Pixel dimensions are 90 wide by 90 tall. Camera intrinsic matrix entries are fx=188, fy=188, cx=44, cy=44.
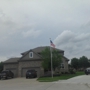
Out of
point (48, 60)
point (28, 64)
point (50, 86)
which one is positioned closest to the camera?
point (50, 86)

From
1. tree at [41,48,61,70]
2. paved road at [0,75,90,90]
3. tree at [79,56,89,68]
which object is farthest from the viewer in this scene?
tree at [79,56,89,68]

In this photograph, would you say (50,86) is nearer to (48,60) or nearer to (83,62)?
(48,60)

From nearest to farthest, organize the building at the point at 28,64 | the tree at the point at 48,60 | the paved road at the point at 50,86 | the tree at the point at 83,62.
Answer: the paved road at the point at 50,86
the tree at the point at 48,60
the building at the point at 28,64
the tree at the point at 83,62

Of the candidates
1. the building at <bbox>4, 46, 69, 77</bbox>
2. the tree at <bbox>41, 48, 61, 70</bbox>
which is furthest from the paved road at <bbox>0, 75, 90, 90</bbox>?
the building at <bbox>4, 46, 69, 77</bbox>

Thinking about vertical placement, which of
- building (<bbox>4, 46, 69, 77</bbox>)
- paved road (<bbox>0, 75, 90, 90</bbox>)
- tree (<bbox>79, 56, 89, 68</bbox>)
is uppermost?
tree (<bbox>79, 56, 89, 68</bbox>)

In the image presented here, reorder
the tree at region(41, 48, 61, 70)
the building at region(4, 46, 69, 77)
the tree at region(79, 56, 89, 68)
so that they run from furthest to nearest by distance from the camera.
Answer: the tree at region(79, 56, 89, 68) → the building at region(4, 46, 69, 77) → the tree at region(41, 48, 61, 70)

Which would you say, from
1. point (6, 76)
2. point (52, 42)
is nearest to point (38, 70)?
point (6, 76)

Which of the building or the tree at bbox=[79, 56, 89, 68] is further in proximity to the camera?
the tree at bbox=[79, 56, 89, 68]

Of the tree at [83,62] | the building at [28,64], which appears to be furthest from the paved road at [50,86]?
the tree at [83,62]

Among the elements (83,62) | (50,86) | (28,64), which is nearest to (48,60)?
(28,64)

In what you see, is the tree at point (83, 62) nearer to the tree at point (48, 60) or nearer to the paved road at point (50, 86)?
the tree at point (48, 60)

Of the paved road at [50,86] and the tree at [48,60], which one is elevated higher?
the tree at [48,60]

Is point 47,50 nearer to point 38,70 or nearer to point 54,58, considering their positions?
point 54,58

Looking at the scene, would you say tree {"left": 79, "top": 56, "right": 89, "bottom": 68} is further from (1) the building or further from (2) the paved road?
(2) the paved road
